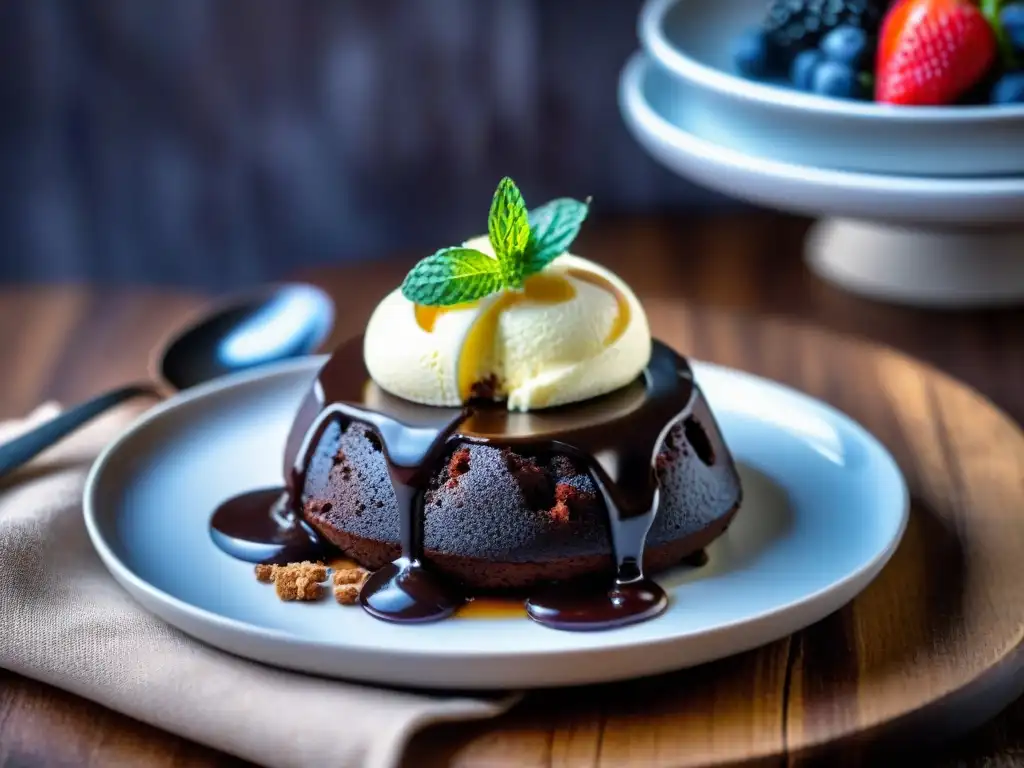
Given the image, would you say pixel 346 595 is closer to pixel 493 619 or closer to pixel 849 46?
pixel 493 619

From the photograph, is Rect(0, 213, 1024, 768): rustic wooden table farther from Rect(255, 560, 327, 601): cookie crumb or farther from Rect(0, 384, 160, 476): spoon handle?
Rect(255, 560, 327, 601): cookie crumb

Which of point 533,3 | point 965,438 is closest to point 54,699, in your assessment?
point 965,438

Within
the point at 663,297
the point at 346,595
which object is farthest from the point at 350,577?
the point at 663,297

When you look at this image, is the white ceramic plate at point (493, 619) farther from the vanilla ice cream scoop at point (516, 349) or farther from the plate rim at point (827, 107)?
the plate rim at point (827, 107)

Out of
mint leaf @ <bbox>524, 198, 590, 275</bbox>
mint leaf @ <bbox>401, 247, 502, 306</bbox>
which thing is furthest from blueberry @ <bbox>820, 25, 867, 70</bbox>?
mint leaf @ <bbox>401, 247, 502, 306</bbox>

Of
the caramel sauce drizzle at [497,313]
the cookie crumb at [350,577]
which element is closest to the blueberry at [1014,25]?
the caramel sauce drizzle at [497,313]

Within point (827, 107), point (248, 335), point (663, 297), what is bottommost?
point (663, 297)

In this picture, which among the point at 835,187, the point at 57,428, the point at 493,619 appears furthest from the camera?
the point at 835,187
